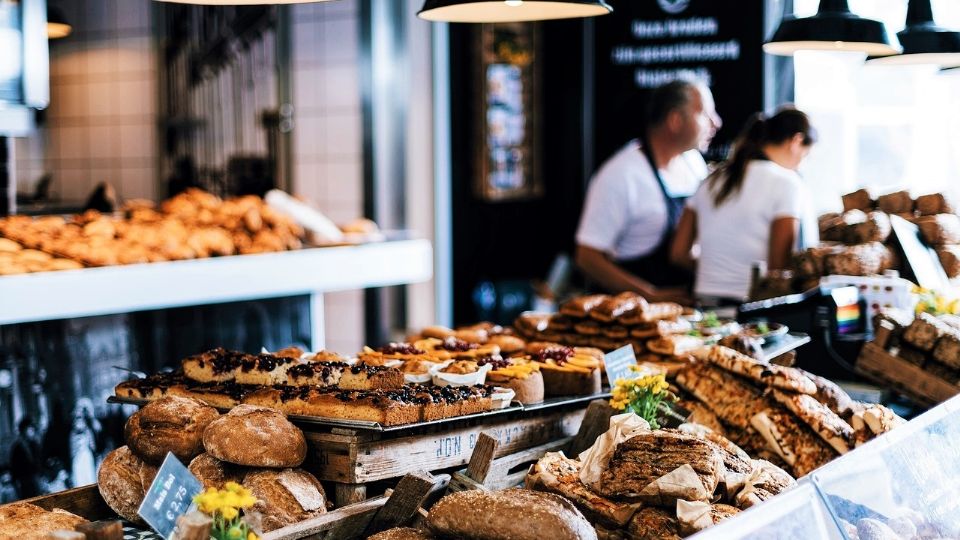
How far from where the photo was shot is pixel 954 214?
4781mm

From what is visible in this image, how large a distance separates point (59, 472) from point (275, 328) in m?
1.42

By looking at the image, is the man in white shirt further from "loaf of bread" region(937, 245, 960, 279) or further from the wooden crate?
the wooden crate

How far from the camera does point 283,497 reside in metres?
2.18

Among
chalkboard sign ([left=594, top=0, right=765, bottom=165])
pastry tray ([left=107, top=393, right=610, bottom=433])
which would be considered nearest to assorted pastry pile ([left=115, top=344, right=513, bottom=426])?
pastry tray ([left=107, top=393, right=610, bottom=433])

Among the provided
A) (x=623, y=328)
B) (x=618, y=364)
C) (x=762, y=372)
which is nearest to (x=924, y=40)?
(x=623, y=328)

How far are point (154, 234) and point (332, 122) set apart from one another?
298 cm

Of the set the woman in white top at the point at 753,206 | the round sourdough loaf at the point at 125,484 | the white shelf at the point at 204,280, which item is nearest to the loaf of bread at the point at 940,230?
the woman in white top at the point at 753,206

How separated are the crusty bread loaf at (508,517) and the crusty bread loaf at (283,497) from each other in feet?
0.95

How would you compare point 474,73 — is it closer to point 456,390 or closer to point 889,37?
point 889,37

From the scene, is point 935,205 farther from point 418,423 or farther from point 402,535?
point 402,535

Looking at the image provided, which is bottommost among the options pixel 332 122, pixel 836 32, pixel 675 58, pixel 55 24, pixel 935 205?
pixel 935 205

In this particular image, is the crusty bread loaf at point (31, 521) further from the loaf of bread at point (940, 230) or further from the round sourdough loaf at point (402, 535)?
the loaf of bread at point (940, 230)

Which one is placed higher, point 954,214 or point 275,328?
point 954,214

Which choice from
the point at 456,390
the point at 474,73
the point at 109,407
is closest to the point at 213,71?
the point at 474,73
